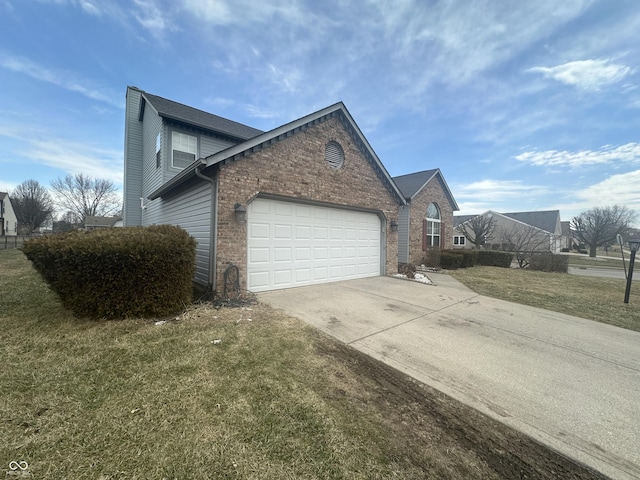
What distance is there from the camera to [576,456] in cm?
202

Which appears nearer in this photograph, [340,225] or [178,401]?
[178,401]

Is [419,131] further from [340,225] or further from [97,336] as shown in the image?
[97,336]

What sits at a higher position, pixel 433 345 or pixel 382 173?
pixel 382 173

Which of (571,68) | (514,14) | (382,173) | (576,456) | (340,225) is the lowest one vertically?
(576,456)

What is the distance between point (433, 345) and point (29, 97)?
65.8 ft

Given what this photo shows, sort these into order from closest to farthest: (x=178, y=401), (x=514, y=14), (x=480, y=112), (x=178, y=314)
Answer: (x=178, y=401)
(x=178, y=314)
(x=514, y=14)
(x=480, y=112)

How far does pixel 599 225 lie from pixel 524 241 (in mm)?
22727

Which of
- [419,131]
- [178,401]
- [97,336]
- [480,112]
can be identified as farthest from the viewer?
[419,131]

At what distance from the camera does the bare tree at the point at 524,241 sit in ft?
58.6

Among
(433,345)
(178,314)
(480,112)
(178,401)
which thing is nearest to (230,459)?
(178,401)

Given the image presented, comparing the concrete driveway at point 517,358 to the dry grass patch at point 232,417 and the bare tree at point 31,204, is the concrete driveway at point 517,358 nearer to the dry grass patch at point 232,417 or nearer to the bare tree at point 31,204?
the dry grass patch at point 232,417

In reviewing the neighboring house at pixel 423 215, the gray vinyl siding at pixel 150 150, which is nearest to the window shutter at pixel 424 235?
the neighboring house at pixel 423 215

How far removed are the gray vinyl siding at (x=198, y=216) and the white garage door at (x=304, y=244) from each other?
3.59ft

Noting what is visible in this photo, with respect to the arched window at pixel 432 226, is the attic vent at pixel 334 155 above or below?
above
